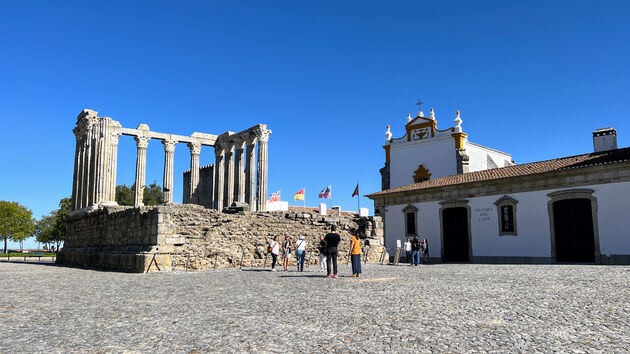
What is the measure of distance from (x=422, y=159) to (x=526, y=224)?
15610 millimetres

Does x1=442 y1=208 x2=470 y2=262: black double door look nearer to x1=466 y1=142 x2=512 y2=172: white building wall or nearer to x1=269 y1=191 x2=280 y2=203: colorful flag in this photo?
x1=466 y1=142 x2=512 y2=172: white building wall

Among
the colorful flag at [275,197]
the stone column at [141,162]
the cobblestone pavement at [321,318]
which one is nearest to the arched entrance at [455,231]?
the colorful flag at [275,197]

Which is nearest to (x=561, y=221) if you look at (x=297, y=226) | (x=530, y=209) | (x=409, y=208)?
(x=530, y=209)

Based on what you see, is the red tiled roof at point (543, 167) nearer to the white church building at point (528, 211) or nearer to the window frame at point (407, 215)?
the white church building at point (528, 211)

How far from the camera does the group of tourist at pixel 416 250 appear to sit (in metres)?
22.8

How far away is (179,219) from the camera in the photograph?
18312mm

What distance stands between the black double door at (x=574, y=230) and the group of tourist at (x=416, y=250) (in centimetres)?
634

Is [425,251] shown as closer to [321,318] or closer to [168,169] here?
[168,169]

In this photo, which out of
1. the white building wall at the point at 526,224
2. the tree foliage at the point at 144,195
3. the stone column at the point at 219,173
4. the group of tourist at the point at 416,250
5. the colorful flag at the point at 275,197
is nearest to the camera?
the white building wall at the point at 526,224

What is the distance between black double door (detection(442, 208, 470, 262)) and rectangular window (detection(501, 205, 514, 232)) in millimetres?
2160

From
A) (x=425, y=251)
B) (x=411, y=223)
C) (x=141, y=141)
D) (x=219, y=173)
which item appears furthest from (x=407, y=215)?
(x=141, y=141)

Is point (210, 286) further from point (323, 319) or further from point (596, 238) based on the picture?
point (596, 238)

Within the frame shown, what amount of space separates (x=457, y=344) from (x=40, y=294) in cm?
879

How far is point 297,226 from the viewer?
22.4m
